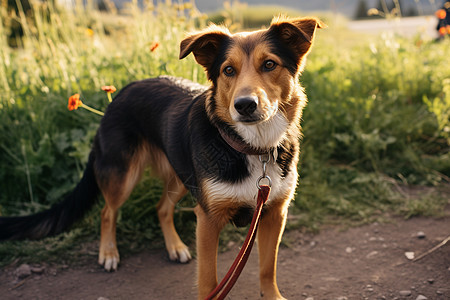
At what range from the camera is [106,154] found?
3.41 meters

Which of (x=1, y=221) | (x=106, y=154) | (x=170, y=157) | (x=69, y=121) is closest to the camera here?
(x=170, y=157)

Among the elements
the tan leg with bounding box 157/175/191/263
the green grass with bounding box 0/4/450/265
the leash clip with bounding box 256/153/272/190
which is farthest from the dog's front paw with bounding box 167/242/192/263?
the leash clip with bounding box 256/153/272/190

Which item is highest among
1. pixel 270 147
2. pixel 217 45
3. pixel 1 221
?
pixel 217 45

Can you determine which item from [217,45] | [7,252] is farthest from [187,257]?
[217,45]

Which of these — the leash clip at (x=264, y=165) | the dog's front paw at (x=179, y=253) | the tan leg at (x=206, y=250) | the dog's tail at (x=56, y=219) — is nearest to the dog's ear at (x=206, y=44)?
the leash clip at (x=264, y=165)

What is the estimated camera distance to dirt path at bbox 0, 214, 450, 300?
10.1 ft

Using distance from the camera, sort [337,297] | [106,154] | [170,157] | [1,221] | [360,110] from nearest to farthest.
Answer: [337,297] → [170,157] → [106,154] → [1,221] → [360,110]

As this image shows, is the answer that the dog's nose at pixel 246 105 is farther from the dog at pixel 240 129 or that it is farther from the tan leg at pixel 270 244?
the tan leg at pixel 270 244

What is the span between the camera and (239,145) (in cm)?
265

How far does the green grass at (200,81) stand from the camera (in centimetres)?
405

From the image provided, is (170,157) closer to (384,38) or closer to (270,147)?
(270,147)

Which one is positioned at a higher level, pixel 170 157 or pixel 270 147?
pixel 270 147

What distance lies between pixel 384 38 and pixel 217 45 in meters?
4.37

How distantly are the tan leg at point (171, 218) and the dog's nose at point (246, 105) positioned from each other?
4.87 ft
